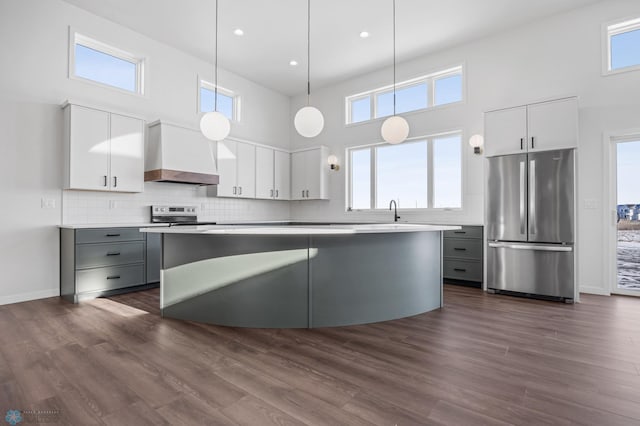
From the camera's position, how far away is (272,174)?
6781mm

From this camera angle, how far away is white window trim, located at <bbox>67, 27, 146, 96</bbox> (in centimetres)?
433

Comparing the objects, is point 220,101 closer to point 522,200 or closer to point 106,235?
point 106,235

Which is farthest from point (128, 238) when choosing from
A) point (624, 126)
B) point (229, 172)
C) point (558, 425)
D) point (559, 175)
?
point (624, 126)

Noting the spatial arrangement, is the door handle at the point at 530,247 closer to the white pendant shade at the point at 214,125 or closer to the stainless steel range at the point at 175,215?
the white pendant shade at the point at 214,125

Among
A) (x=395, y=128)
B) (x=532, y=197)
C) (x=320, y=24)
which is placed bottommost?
(x=532, y=197)

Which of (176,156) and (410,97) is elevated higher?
(410,97)

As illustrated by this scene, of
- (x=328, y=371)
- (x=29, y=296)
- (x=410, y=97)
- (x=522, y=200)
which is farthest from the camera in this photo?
(x=410, y=97)

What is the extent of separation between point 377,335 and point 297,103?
19.4 ft

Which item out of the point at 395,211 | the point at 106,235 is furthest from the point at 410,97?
the point at 106,235

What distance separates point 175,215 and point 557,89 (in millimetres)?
5802

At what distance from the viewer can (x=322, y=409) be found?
168 centimetres

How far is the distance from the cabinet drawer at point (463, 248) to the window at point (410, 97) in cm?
226

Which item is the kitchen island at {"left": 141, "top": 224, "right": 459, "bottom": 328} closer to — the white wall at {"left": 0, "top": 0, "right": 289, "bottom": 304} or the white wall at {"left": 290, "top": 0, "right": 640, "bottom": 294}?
the white wall at {"left": 0, "top": 0, "right": 289, "bottom": 304}

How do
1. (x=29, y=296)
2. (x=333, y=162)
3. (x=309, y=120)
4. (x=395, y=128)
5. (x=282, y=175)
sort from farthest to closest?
(x=282, y=175) → (x=333, y=162) → (x=29, y=296) → (x=395, y=128) → (x=309, y=120)
